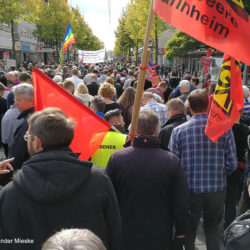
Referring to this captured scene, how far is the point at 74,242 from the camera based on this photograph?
1.10m

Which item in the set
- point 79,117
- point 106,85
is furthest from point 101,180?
point 106,85

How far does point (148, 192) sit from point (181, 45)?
824 inches

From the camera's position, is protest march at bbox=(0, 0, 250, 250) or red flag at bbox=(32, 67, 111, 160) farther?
red flag at bbox=(32, 67, 111, 160)

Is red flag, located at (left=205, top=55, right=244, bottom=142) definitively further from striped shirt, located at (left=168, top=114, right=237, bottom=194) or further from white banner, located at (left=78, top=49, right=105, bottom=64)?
white banner, located at (left=78, top=49, right=105, bottom=64)

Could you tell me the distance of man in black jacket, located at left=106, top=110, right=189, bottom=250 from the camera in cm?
238

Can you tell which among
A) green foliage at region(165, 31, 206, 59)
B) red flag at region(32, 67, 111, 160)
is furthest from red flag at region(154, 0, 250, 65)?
green foliage at region(165, 31, 206, 59)

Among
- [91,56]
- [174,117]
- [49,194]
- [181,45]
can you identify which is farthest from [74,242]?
[181,45]

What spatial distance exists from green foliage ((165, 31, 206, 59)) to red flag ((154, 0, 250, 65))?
749 inches

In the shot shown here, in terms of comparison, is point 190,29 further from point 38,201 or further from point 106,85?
point 106,85

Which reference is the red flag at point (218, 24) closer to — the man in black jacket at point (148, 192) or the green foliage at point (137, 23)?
the man in black jacket at point (148, 192)

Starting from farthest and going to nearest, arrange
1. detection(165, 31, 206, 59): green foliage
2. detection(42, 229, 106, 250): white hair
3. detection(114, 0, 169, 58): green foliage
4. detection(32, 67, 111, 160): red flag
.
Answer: detection(114, 0, 169, 58): green foliage
detection(165, 31, 206, 59): green foliage
detection(32, 67, 111, 160): red flag
detection(42, 229, 106, 250): white hair

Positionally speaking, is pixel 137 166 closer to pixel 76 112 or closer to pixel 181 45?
pixel 76 112

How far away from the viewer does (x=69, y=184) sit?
1655 millimetres

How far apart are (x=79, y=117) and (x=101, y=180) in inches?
40.8
